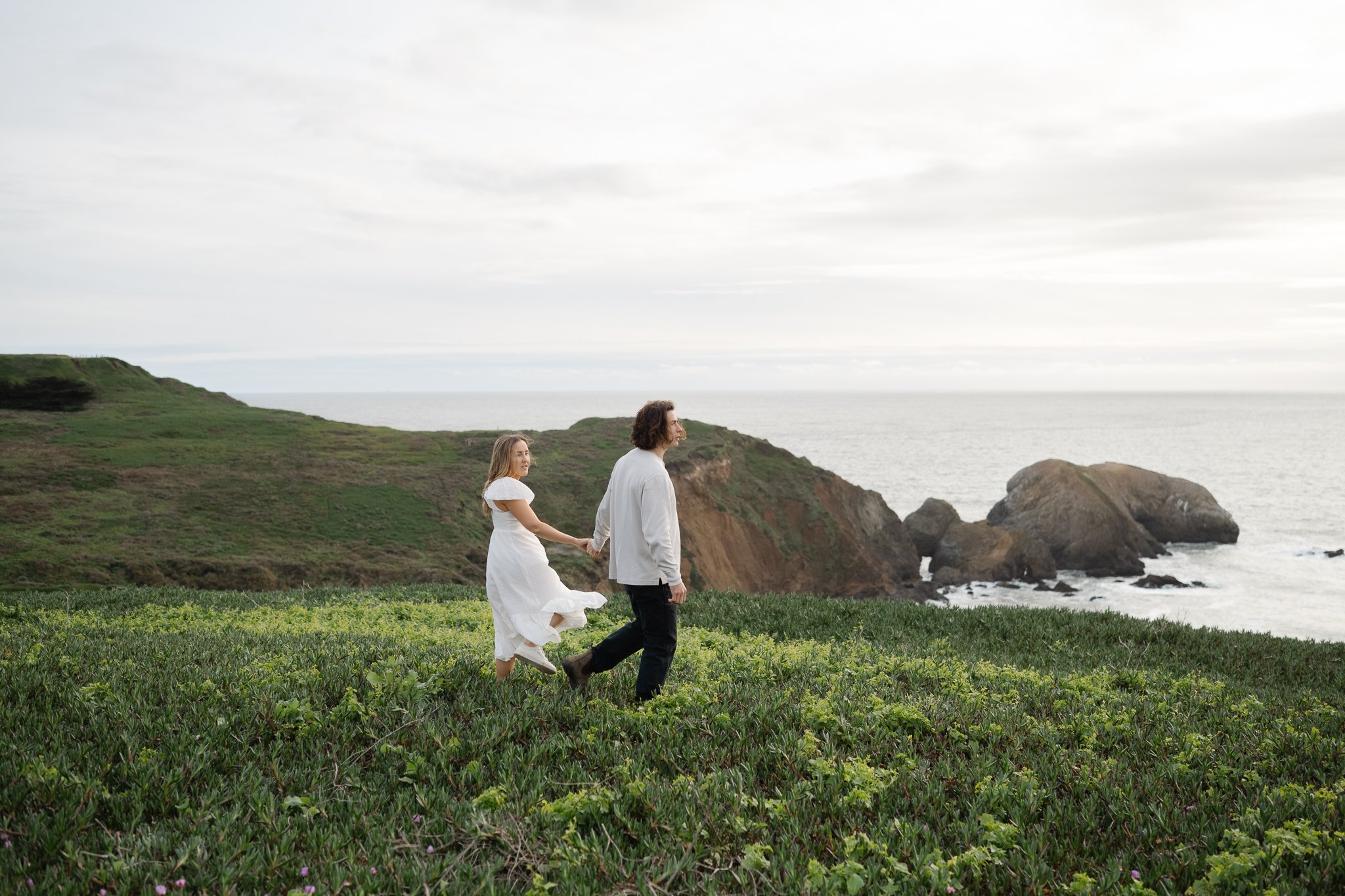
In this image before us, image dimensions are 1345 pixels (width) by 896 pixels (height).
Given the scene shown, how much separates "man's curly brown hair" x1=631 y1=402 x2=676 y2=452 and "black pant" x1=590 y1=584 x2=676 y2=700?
1125 millimetres

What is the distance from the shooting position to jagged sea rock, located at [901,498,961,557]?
148 ft

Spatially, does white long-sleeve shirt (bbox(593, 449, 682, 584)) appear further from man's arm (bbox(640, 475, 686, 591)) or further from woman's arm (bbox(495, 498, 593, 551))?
woman's arm (bbox(495, 498, 593, 551))

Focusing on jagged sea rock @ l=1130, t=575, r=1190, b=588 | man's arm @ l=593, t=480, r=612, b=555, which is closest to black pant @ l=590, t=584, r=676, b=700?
man's arm @ l=593, t=480, r=612, b=555

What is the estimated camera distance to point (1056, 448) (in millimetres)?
123500

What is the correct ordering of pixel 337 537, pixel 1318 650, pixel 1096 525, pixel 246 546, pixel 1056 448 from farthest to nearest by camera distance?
pixel 1056 448 → pixel 1096 525 → pixel 337 537 → pixel 246 546 → pixel 1318 650

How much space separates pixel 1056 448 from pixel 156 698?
433ft

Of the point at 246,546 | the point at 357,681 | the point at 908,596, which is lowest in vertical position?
the point at 908,596

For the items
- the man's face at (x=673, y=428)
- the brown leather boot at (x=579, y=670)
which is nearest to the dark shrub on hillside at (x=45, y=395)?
the brown leather boot at (x=579, y=670)

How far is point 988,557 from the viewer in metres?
41.8

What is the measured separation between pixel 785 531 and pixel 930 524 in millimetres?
12601

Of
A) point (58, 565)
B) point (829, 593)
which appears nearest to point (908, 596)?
point (829, 593)

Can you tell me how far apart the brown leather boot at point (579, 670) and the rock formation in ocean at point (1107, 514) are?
41.1m

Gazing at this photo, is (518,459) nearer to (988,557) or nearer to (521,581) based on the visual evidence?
(521,581)

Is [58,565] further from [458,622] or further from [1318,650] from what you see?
[1318,650]
